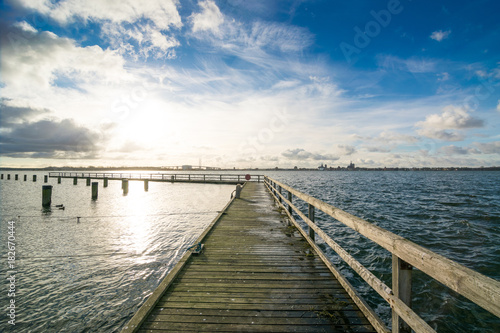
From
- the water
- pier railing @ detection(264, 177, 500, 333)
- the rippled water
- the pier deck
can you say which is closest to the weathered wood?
pier railing @ detection(264, 177, 500, 333)

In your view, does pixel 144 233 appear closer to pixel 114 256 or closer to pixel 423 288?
pixel 114 256

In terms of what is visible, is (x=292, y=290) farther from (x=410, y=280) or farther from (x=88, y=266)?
(x=88, y=266)

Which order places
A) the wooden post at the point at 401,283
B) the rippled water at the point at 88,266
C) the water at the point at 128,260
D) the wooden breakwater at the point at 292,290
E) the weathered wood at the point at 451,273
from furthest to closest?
the water at the point at 128,260 < the rippled water at the point at 88,266 < the wooden post at the point at 401,283 < the wooden breakwater at the point at 292,290 < the weathered wood at the point at 451,273

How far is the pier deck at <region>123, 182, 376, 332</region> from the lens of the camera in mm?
2795

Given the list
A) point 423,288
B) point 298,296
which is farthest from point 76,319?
point 423,288

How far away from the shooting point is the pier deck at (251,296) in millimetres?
2795

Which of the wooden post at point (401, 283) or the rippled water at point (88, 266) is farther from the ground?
the wooden post at point (401, 283)

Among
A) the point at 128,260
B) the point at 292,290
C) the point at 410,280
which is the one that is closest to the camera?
the point at 410,280

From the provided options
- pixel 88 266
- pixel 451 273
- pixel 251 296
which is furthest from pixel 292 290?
pixel 88 266

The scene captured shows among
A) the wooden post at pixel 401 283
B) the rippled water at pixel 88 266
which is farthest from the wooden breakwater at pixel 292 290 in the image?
the rippled water at pixel 88 266

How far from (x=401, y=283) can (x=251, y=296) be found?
205 cm

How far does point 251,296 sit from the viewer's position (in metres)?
3.39

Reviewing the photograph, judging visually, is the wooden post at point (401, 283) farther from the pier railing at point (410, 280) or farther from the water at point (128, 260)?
the water at point (128, 260)

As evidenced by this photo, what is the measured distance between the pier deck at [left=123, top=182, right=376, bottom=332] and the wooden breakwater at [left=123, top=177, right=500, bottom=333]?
0.01 metres
